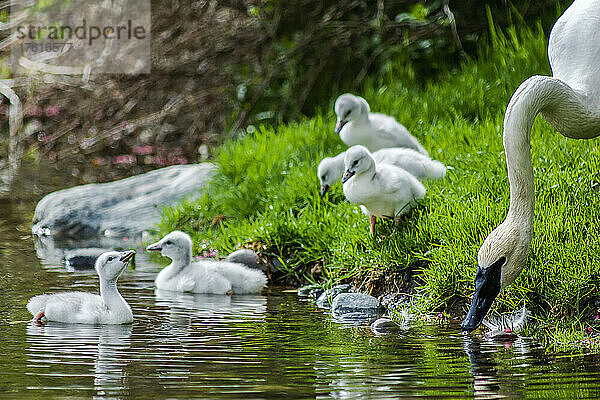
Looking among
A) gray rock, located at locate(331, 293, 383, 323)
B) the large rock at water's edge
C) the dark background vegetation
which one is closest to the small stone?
gray rock, located at locate(331, 293, 383, 323)

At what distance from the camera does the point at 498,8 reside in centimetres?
1391

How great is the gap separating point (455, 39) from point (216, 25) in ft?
10.1

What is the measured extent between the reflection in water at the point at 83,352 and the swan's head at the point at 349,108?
12.4 ft

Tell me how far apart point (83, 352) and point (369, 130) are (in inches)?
187

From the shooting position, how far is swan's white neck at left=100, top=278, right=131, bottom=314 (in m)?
6.71

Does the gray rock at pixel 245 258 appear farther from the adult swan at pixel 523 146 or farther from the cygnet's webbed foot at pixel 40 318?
the adult swan at pixel 523 146

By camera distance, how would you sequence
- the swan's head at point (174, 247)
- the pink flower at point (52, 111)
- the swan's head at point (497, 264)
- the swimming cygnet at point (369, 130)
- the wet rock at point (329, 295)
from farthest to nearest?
1. the pink flower at point (52, 111)
2. the swimming cygnet at point (369, 130)
3. the swan's head at point (174, 247)
4. the wet rock at point (329, 295)
5. the swan's head at point (497, 264)

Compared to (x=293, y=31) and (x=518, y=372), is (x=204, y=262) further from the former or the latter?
(x=293, y=31)

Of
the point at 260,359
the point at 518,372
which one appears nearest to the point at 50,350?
the point at 260,359

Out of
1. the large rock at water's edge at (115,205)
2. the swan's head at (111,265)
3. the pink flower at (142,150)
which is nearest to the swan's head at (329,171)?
the swan's head at (111,265)

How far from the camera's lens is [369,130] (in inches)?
388

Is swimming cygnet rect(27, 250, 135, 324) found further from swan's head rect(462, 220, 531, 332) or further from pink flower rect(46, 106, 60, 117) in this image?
pink flower rect(46, 106, 60, 117)

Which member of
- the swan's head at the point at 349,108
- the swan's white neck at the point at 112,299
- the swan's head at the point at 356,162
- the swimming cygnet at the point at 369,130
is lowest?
the swan's white neck at the point at 112,299

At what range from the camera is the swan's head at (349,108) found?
9.67 m
